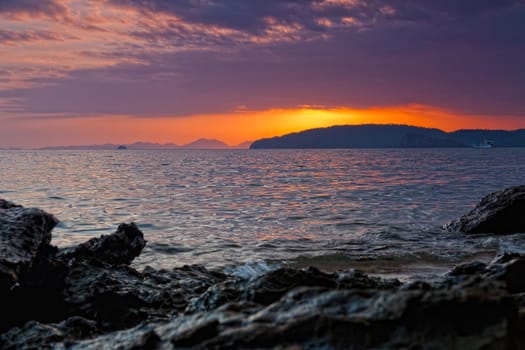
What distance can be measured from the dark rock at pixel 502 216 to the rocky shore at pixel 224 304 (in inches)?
350

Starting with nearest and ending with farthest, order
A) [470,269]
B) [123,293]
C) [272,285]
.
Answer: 1. [272,285]
2. [123,293]
3. [470,269]

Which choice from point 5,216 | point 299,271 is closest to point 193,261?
point 5,216

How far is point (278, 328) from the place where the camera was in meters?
3.32

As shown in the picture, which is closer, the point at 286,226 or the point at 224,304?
the point at 224,304

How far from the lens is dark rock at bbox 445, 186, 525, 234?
15.5 metres

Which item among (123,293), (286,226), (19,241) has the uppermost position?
(19,241)

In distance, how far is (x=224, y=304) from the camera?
14.1ft

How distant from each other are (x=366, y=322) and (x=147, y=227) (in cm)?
1535

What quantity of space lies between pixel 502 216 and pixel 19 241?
13.5 m

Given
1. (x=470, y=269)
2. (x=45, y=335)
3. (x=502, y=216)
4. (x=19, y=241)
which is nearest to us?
(x=45, y=335)

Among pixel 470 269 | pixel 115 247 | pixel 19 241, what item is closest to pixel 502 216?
pixel 470 269

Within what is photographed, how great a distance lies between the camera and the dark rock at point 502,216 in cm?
1549

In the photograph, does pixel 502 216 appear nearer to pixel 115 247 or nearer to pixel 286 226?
pixel 286 226

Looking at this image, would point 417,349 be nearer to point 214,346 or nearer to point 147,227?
point 214,346
